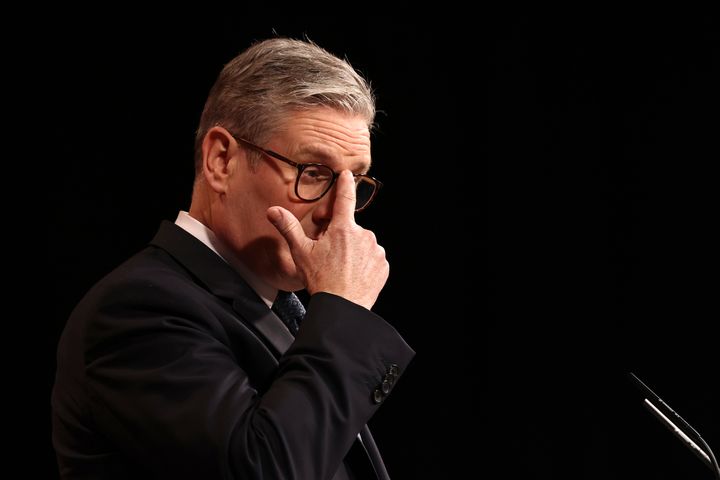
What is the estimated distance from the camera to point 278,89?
52.9 inches

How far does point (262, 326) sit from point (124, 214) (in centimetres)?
126

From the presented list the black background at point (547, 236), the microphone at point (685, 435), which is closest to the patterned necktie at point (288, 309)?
the microphone at point (685, 435)

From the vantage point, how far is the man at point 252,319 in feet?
3.30

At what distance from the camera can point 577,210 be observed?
2820 mm

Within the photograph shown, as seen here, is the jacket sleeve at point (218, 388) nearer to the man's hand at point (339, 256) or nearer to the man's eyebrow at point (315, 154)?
the man's hand at point (339, 256)

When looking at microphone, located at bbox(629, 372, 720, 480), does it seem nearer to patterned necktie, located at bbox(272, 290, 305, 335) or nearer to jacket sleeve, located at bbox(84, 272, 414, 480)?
jacket sleeve, located at bbox(84, 272, 414, 480)

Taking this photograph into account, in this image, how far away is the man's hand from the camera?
3.82 feet

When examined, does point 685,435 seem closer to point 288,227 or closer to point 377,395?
point 377,395

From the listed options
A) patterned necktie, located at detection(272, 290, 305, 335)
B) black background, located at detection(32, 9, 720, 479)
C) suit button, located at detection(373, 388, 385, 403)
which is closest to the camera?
suit button, located at detection(373, 388, 385, 403)

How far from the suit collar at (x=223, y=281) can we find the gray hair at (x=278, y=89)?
0.59 ft

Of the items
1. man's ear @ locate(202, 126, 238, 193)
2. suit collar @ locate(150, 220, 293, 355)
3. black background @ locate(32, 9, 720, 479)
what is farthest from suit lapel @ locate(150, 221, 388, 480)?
black background @ locate(32, 9, 720, 479)

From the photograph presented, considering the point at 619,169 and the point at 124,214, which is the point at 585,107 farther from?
the point at 124,214

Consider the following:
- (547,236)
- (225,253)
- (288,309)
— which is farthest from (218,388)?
(547,236)

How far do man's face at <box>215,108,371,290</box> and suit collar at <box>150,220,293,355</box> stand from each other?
6cm
